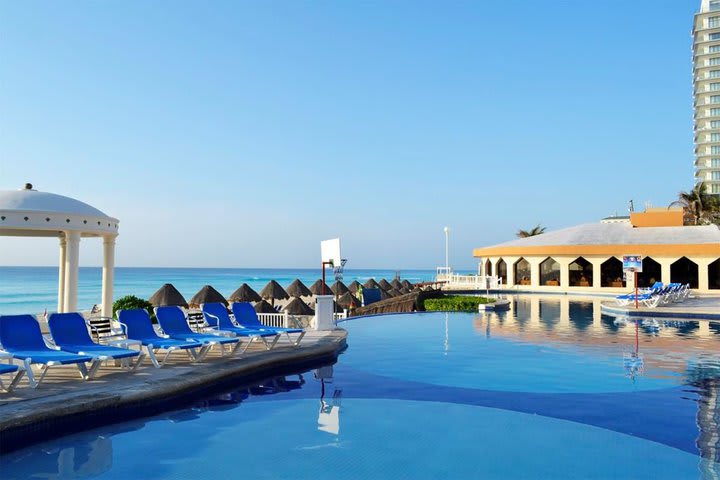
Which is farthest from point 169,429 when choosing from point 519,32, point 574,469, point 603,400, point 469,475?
point 519,32

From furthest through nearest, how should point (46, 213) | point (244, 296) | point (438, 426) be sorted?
point (244, 296)
point (46, 213)
point (438, 426)

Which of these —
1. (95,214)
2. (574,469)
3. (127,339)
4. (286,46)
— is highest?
(286,46)

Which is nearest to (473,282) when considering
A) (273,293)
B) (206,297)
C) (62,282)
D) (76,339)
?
(273,293)

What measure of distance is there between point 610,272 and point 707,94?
2815 inches

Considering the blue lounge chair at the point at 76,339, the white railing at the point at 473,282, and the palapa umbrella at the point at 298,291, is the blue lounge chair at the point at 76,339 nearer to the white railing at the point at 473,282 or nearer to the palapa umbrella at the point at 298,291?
the palapa umbrella at the point at 298,291

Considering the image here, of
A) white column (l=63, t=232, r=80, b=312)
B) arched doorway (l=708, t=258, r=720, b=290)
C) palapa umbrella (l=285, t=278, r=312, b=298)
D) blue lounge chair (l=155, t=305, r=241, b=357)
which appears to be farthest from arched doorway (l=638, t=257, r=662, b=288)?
white column (l=63, t=232, r=80, b=312)

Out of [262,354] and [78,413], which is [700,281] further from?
[78,413]

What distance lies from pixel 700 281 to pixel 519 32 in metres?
18.7

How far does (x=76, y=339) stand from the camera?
7.59 m

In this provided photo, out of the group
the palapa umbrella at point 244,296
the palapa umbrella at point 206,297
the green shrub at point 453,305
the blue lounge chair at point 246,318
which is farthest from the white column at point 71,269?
the green shrub at point 453,305

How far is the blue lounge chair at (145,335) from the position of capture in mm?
8023

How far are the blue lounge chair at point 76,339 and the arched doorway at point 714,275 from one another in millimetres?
32417

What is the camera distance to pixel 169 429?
6047mm

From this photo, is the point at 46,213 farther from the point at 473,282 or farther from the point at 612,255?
the point at 612,255
